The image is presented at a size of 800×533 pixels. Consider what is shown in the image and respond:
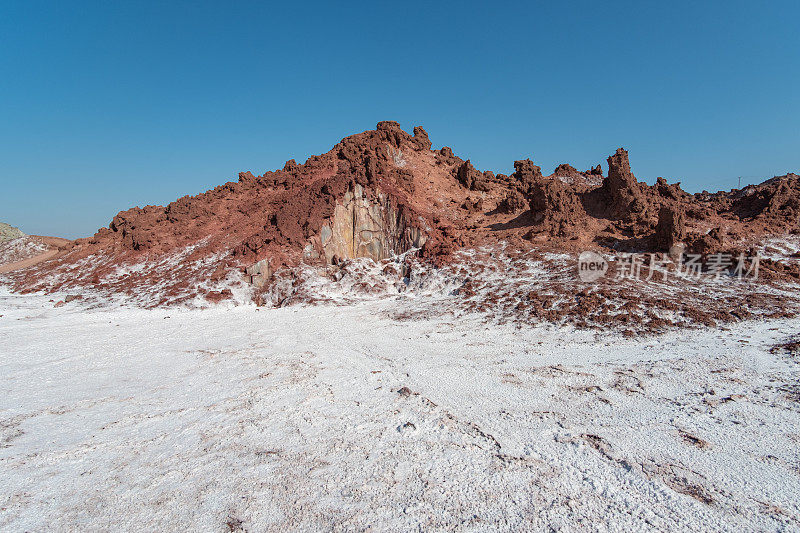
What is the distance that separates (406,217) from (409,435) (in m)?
15.6

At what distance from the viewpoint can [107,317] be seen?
42.8 ft

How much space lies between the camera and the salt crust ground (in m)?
3.51

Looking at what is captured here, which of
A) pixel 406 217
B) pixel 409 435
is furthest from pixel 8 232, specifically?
pixel 409 435

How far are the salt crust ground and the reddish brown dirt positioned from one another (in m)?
8.81

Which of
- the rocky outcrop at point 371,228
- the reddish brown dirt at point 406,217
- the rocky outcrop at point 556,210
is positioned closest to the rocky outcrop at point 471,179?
the reddish brown dirt at point 406,217

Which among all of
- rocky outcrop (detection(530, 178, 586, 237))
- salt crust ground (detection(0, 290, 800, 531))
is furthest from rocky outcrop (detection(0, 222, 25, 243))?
rocky outcrop (detection(530, 178, 586, 237))

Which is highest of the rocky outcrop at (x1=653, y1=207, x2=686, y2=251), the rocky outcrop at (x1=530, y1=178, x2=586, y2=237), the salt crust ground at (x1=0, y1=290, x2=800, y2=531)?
the rocky outcrop at (x1=530, y1=178, x2=586, y2=237)

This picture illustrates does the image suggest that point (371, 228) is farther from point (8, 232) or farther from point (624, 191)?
point (8, 232)

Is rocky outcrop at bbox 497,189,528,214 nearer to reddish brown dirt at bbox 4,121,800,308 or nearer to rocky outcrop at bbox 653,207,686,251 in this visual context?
reddish brown dirt at bbox 4,121,800,308

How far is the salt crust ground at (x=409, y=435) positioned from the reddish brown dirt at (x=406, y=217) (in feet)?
28.9

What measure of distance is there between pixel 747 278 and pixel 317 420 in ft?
55.3

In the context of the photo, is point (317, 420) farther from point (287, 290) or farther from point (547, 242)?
point (547, 242)

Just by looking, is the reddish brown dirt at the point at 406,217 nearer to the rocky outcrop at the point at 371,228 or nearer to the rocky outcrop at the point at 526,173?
the rocky outcrop at the point at 371,228

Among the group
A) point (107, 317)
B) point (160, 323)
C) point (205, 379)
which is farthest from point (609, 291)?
point (107, 317)
